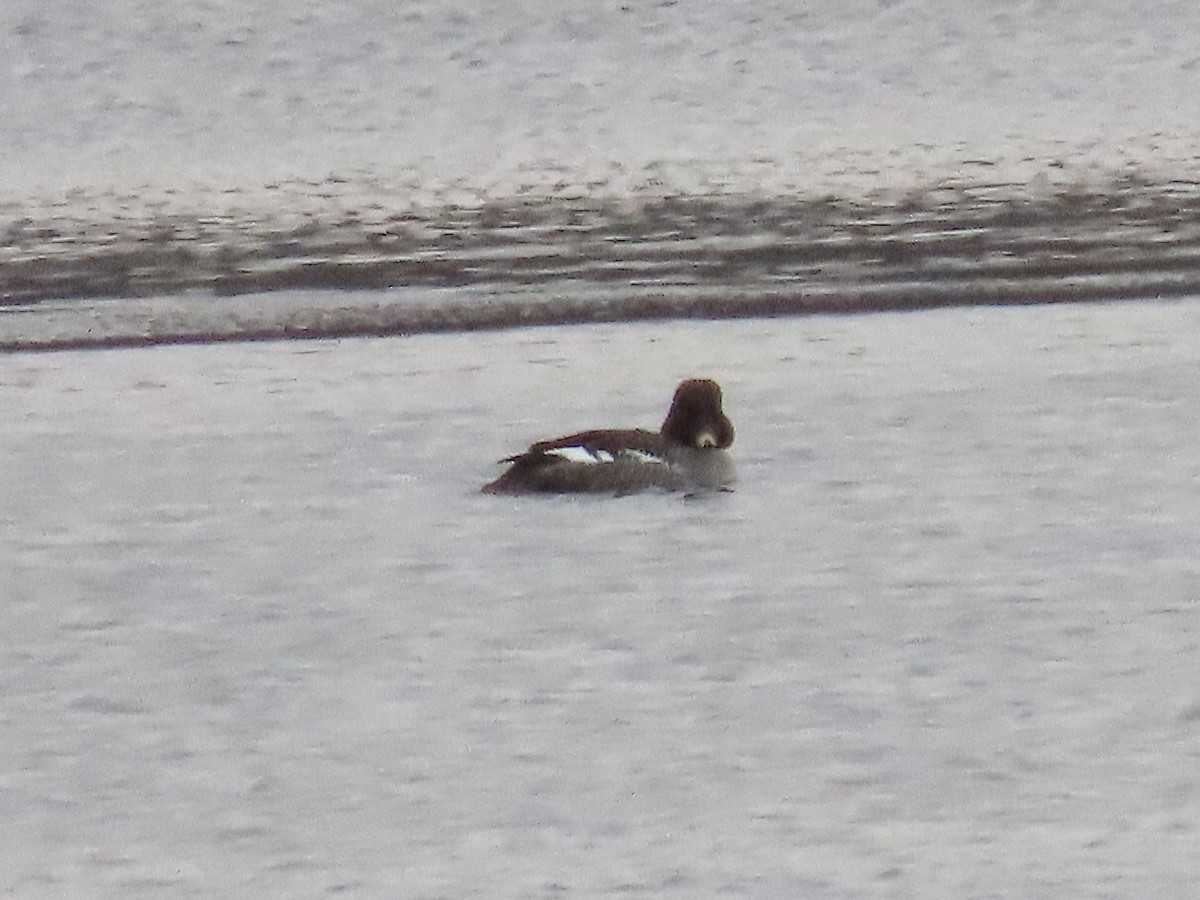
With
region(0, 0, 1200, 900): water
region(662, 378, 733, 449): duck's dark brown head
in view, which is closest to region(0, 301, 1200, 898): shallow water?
region(0, 0, 1200, 900): water

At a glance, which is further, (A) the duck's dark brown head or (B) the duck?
(A) the duck's dark brown head

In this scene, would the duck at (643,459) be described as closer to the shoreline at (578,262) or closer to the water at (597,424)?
the water at (597,424)

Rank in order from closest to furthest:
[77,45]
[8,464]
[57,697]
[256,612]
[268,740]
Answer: [268,740] → [57,697] → [256,612] → [8,464] → [77,45]

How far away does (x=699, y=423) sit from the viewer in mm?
6168

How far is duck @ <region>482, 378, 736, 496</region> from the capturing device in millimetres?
6023

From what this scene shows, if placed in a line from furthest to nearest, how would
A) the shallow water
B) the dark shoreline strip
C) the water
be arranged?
the dark shoreline strip, the water, the shallow water

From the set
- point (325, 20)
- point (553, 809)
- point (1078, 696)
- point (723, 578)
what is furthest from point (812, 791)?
point (325, 20)

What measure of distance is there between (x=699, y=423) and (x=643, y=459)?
162mm

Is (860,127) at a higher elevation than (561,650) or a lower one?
higher

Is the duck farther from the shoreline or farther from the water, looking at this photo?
the shoreline

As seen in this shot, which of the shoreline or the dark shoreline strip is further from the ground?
the shoreline

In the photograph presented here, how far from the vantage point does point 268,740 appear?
4340mm

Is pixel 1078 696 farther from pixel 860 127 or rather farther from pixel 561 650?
pixel 860 127

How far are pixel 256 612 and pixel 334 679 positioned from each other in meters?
0.53
